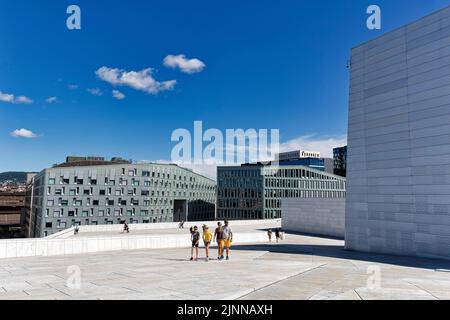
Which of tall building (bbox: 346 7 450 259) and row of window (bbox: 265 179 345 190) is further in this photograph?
row of window (bbox: 265 179 345 190)

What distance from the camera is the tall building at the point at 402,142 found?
768 inches

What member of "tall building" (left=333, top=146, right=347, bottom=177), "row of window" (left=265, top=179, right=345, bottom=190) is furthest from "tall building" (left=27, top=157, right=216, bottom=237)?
"tall building" (left=333, top=146, right=347, bottom=177)

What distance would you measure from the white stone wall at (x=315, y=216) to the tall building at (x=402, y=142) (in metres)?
22.6

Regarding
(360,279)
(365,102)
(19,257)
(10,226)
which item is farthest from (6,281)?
(10,226)

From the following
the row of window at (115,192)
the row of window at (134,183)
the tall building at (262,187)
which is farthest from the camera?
the tall building at (262,187)

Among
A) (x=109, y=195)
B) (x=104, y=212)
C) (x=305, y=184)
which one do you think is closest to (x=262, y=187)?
(x=305, y=184)

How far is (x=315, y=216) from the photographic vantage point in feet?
168

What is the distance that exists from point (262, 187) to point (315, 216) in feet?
173

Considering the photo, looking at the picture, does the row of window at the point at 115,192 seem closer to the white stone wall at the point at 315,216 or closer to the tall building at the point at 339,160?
the white stone wall at the point at 315,216

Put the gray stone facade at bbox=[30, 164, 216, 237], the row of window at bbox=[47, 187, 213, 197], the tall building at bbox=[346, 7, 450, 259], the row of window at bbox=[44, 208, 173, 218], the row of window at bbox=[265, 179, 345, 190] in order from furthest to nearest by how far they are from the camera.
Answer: the row of window at bbox=[265, 179, 345, 190], the row of window at bbox=[47, 187, 213, 197], the row of window at bbox=[44, 208, 173, 218], the gray stone facade at bbox=[30, 164, 216, 237], the tall building at bbox=[346, 7, 450, 259]


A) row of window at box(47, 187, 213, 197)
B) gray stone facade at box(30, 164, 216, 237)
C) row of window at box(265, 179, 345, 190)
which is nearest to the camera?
gray stone facade at box(30, 164, 216, 237)

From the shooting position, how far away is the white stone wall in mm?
46906

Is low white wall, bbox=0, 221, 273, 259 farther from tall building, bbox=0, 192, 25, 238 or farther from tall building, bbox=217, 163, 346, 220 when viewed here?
tall building, bbox=0, 192, 25, 238

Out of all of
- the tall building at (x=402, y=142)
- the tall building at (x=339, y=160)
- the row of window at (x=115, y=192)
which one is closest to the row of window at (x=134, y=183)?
the row of window at (x=115, y=192)
